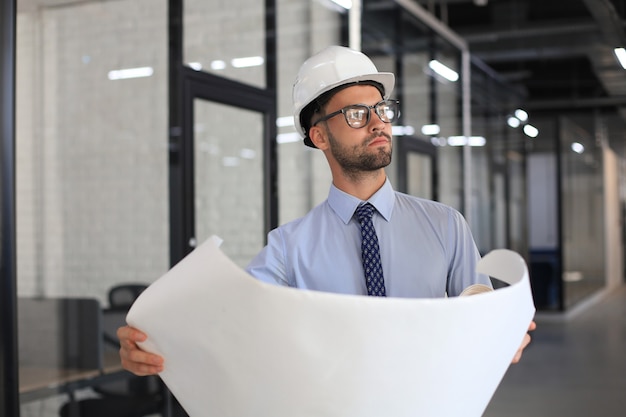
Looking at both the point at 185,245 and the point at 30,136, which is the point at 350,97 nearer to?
the point at 30,136

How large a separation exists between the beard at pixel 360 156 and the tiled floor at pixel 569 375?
4634 millimetres

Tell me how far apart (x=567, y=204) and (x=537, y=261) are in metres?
1.10

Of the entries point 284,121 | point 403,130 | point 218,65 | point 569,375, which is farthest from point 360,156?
point 569,375

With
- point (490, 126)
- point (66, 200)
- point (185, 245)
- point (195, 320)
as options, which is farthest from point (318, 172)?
point (490, 126)

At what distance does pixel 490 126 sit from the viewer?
37.7 feet

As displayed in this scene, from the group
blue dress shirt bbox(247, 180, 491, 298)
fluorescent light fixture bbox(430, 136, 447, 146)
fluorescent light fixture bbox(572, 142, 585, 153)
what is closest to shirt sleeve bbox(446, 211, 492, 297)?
blue dress shirt bbox(247, 180, 491, 298)

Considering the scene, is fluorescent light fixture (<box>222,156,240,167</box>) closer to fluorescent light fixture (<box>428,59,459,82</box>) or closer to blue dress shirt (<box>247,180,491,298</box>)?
blue dress shirt (<box>247,180,491,298</box>)

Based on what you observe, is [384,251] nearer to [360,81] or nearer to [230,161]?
[360,81]

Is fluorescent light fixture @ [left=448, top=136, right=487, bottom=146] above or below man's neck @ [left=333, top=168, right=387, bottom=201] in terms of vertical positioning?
above

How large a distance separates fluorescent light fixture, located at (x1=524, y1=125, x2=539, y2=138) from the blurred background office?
2545mm

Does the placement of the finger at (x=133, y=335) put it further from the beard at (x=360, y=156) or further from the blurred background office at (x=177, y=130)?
the blurred background office at (x=177, y=130)

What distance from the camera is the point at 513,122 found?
1214 centimetres

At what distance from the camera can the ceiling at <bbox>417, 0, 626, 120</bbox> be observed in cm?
775

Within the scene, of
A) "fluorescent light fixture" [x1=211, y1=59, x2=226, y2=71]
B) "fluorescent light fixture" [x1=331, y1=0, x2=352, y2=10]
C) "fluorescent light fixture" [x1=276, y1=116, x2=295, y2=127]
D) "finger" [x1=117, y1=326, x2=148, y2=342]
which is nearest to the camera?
"finger" [x1=117, y1=326, x2=148, y2=342]
